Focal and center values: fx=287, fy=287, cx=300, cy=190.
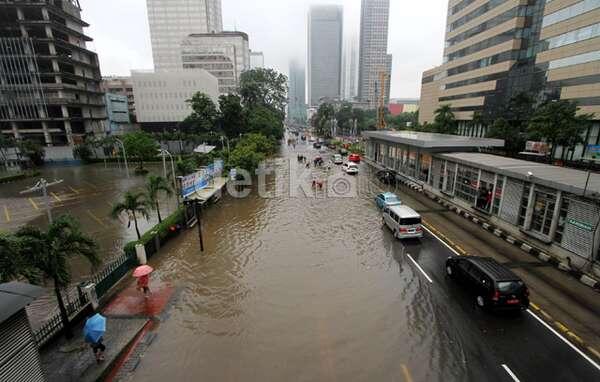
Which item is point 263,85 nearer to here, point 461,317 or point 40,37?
point 40,37

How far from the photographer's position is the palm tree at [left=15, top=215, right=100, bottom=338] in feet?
30.9

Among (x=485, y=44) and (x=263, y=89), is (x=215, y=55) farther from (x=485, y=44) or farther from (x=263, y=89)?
(x=485, y=44)

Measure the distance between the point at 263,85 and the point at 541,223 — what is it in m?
81.9

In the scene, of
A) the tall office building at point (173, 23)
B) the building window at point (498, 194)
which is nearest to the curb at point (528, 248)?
the building window at point (498, 194)

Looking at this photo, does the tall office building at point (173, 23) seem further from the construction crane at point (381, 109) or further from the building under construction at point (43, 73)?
the construction crane at point (381, 109)

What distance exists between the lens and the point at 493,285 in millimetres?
11188

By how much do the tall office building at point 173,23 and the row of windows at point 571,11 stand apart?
401 feet

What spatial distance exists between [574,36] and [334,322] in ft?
170

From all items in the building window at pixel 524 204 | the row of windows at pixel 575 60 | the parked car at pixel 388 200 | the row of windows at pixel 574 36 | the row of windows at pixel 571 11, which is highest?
the row of windows at pixel 571 11

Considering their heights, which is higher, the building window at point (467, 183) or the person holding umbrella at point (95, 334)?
the building window at point (467, 183)

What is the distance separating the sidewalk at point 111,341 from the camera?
8.87 metres

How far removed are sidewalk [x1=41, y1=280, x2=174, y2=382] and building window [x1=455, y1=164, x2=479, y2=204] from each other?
23.2 m

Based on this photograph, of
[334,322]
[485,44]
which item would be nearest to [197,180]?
[334,322]

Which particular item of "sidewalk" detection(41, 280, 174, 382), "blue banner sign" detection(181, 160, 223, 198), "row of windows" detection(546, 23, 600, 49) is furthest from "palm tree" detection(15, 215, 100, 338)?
"row of windows" detection(546, 23, 600, 49)
